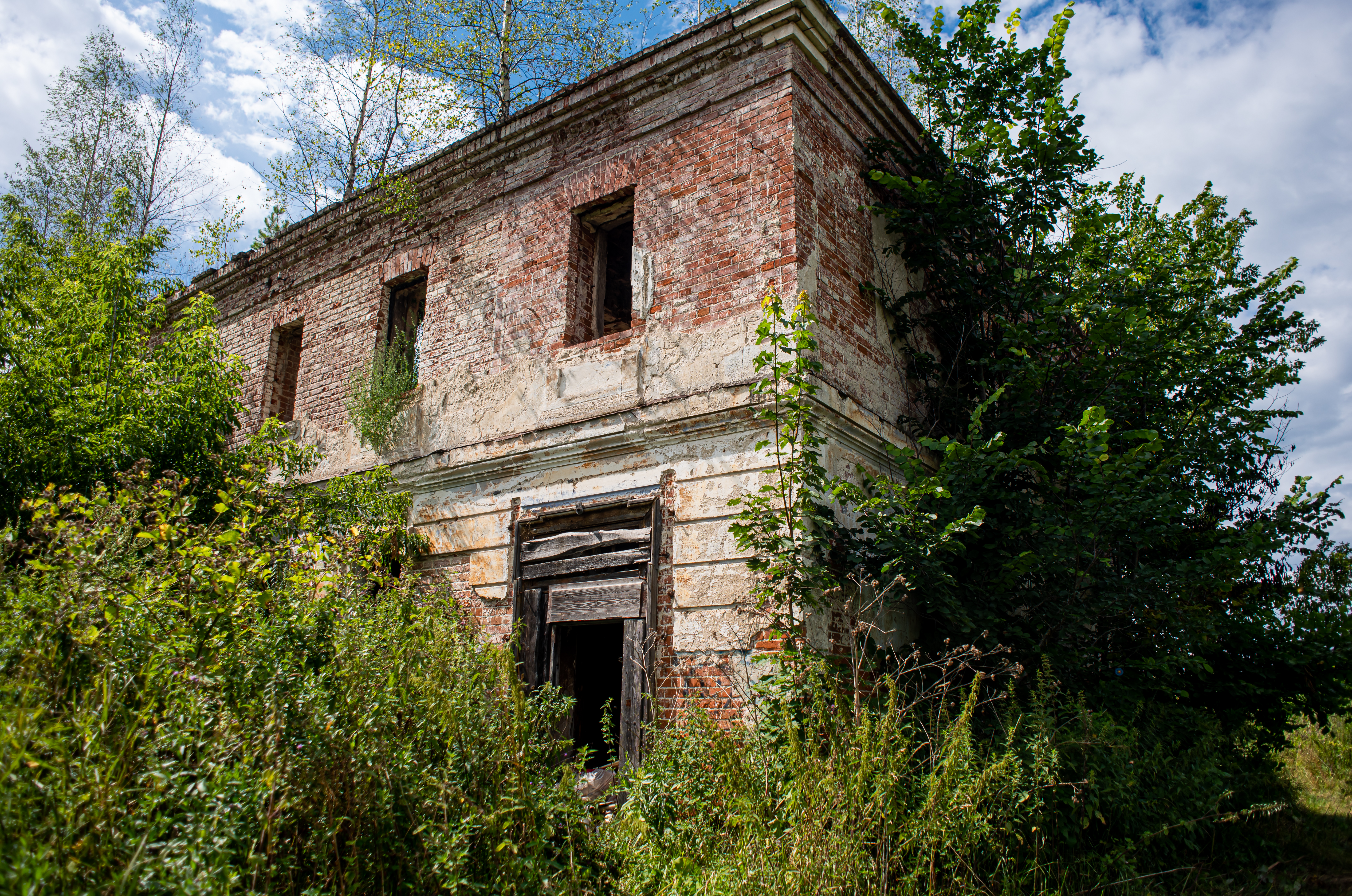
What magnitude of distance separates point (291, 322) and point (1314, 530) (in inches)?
448

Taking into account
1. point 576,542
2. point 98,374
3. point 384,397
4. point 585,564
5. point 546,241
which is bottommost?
point 585,564

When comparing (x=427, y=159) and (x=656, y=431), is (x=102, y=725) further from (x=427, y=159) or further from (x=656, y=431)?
(x=427, y=159)

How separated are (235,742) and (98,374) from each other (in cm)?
513

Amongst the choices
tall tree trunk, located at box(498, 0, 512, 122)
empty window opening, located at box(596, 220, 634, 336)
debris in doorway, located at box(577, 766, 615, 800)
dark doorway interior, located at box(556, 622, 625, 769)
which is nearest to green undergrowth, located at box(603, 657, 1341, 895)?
debris in doorway, located at box(577, 766, 615, 800)

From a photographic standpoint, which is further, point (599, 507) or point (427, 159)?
point (427, 159)

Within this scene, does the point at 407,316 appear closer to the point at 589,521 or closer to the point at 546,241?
the point at 546,241

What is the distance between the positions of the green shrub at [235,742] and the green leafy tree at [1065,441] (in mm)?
2728

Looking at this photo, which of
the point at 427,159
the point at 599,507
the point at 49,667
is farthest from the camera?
the point at 427,159

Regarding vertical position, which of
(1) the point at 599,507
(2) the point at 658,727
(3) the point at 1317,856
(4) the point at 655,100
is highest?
(4) the point at 655,100

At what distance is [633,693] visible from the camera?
574 cm

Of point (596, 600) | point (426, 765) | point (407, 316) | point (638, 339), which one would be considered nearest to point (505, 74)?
point (407, 316)

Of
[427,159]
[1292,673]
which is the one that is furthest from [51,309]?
[1292,673]

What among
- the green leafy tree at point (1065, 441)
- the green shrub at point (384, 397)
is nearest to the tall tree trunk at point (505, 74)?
the green shrub at point (384, 397)

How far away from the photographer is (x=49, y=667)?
8.64 feet
